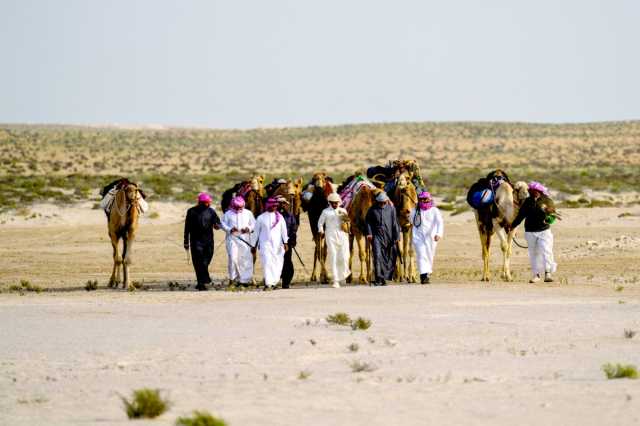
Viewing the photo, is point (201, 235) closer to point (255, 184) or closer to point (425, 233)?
point (255, 184)

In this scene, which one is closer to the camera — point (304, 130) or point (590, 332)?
point (590, 332)

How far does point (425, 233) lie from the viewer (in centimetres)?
2017

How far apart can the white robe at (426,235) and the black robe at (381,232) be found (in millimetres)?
344

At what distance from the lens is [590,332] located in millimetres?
14258

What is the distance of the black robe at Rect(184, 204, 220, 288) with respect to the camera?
20281 mm

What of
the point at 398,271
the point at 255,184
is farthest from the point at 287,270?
the point at 398,271

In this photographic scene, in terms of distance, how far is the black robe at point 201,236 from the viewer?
20281mm

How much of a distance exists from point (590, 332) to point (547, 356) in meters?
1.92

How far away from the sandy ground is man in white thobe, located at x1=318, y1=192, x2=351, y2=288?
42 cm

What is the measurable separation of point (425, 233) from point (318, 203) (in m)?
2.40

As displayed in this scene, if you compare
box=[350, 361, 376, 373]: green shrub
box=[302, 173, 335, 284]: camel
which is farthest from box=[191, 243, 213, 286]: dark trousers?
box=[350, 361, 376, 373]: green shrub

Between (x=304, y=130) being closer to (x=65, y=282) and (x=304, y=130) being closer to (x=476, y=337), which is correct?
(x=65, y=282)

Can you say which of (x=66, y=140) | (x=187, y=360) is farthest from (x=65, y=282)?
(x=66, y=140)

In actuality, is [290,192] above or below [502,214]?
above
